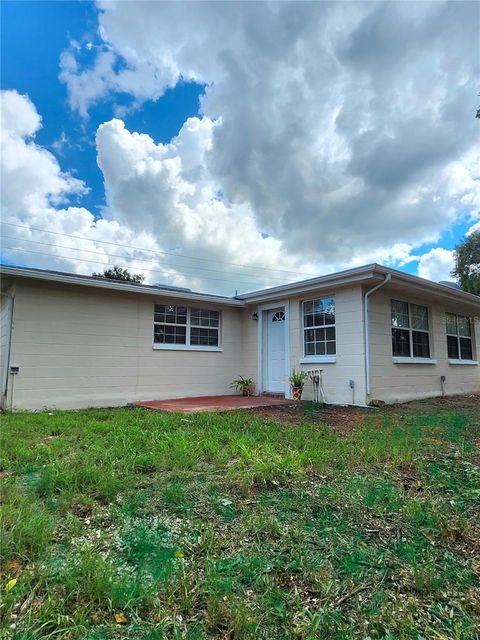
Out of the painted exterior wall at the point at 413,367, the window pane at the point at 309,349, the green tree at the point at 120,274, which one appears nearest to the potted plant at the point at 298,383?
the window pane at the point at 309,349

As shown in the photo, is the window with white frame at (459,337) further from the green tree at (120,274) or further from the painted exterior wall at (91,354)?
the green tree at (120,274)

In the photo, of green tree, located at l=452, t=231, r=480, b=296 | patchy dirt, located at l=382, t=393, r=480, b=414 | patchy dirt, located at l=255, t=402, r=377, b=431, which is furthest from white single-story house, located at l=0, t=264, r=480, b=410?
green tree, located at l=452, t=231, r=480, b=296

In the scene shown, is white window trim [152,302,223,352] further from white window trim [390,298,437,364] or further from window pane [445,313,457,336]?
window pane [445,313,457,336]

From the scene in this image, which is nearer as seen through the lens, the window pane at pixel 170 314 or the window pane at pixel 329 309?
the window pane at pixel 329 309

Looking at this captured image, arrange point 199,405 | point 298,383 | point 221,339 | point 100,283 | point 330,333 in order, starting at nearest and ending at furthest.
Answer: point 199,405 < point 100,283 < point 330,333 < point 298,383 < point 221,339

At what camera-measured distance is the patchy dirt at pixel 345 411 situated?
6.64 m

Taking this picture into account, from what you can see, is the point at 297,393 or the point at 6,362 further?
the point at 297,393

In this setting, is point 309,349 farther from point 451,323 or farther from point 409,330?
point 451,323

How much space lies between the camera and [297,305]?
32.3ft

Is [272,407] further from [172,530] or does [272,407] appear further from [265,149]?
[265,149]

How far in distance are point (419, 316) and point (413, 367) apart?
59.5 inches

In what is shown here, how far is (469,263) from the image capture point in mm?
21938

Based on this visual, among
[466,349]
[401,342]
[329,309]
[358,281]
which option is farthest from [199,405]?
[466,349]

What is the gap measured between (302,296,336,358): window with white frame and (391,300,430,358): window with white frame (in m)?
1.59
